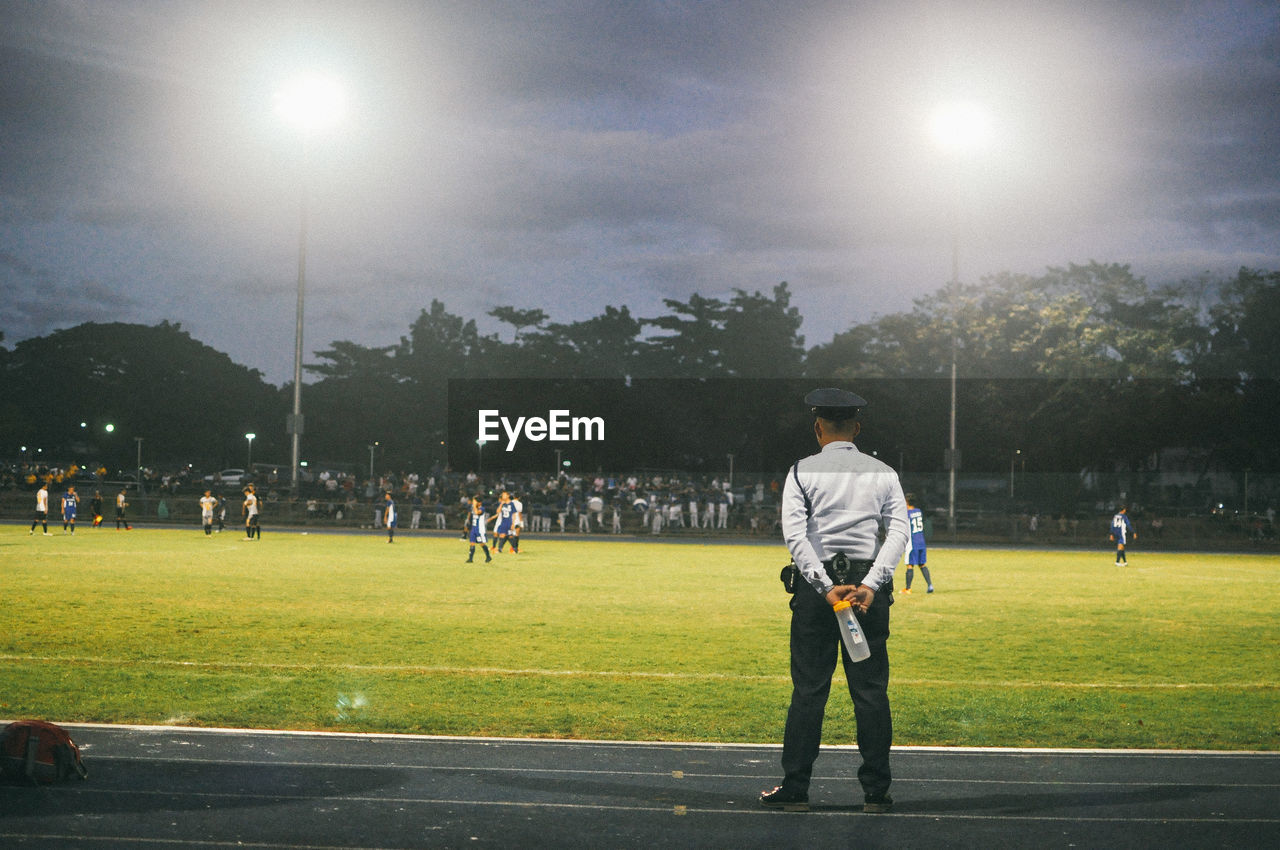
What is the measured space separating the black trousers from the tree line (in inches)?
1611

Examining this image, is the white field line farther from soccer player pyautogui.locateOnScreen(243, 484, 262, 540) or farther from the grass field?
soccer player pyautogui.locateOnScreen(243, 484, 262, 540)

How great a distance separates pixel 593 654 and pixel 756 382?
2263 inches

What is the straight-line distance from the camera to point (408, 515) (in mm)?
45781

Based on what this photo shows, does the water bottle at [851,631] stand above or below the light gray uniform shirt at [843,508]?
below

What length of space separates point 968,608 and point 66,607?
12.8 metres

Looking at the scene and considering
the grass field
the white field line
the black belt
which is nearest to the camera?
the black belt

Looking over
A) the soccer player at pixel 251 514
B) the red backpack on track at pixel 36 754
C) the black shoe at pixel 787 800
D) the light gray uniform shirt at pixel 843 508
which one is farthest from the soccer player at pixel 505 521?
the light gray uniform shirt at pixel 843 508

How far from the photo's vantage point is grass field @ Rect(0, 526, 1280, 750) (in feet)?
26.8

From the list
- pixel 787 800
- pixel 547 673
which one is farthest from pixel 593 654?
pixel 787 800

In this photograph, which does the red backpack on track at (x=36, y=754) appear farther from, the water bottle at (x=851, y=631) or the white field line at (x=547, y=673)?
the white field line at (x=547, y=673)

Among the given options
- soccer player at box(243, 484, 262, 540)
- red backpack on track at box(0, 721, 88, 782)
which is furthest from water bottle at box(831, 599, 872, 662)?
soccer player at box(243, 484, 262, 540)

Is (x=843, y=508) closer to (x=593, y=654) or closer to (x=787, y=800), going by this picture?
(x=787, y=800)

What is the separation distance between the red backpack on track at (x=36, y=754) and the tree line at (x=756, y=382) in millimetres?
41959

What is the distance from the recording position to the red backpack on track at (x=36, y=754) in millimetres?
5824
